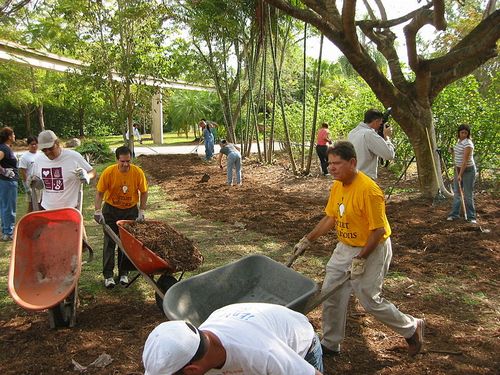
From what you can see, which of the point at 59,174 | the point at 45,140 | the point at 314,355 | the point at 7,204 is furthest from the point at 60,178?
the point at 314,355

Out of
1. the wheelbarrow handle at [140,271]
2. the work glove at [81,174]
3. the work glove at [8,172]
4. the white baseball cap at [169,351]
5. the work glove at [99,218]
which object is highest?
the work glove at [81,174]

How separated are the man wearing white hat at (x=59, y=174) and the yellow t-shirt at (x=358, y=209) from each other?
8.86 ft

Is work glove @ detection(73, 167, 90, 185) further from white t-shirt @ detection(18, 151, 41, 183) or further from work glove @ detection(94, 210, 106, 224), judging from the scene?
white t-shirt @ detection(18, 151, 41, 183)

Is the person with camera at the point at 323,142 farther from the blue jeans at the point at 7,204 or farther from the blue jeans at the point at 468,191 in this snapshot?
the blue jeans at the point at 7,204

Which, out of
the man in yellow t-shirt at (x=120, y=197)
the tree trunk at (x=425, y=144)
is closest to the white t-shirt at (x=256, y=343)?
the man in yellow t-shirt at (x=120, y=197)

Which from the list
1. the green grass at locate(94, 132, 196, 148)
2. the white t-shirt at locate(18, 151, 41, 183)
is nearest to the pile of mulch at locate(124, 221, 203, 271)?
the white t-shirt at locate(18, 151, 41, 183)

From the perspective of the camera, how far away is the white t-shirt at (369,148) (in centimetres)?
478

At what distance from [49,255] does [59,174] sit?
0.87 m

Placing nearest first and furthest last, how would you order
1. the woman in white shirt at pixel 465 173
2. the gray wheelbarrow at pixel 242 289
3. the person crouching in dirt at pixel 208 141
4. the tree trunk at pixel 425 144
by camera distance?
the gray wheelbarrow at pixel 242 289
the woman in white shirt at pixel 465 173
the tree trunk at pixel 425 144
the person crouching in dirt at pixel 208 141

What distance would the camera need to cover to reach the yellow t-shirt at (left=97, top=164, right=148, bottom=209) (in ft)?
16.0

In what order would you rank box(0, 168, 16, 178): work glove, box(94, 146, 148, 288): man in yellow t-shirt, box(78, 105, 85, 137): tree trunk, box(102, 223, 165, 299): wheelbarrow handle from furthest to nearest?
1. box(78, 105, 85, 137): tree trunk
2. box(0, 168, 16, 178): work glove
3. box(94, 146, 148, 288): man in yellow t-shirt
4. box(102, 223, 165, 299): wheelbarrow handle

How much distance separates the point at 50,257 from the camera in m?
4.33

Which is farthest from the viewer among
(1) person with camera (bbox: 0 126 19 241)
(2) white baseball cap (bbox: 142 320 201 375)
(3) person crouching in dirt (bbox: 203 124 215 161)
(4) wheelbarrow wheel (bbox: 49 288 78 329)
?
(3) person crouching in dirt (bbox: 203 124 215 161)

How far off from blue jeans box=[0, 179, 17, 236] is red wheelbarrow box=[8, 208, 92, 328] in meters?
3.30
